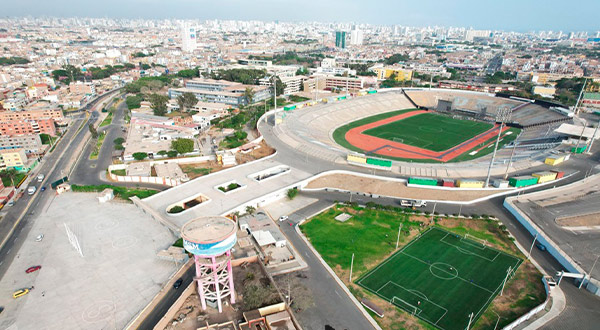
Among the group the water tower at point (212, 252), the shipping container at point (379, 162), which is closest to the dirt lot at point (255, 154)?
the shipping container at point (379, 162)

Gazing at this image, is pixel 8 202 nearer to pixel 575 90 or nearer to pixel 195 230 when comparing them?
pixel 195 230

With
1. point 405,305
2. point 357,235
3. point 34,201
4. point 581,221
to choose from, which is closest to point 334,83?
point 581,221

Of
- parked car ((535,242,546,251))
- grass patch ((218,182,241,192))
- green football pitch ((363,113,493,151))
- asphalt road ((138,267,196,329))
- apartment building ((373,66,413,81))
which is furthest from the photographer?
apartment building ((373,66,413,81))

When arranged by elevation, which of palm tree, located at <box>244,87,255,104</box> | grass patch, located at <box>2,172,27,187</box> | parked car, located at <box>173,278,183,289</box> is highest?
palm tree, located at <box>244,87,255,104</box>

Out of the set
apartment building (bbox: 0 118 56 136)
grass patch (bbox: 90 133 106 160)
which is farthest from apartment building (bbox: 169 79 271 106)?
apartment building (bbox: 0 118 56 136)

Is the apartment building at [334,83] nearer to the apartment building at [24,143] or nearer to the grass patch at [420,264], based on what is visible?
the apartment building at [24,143]

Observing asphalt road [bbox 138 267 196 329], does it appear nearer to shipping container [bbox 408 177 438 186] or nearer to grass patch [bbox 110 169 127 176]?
grass patch [bbox 110 169 127 176]

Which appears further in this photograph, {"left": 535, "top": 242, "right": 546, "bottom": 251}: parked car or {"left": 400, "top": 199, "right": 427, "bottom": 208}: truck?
{"left": 400, "top": 199, "right": 427, "bottom": 208}: truck

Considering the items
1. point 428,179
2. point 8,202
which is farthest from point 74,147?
point 428,179
